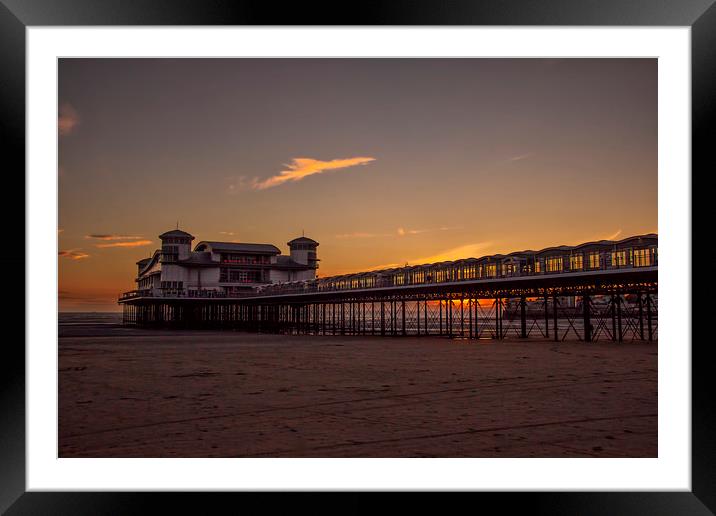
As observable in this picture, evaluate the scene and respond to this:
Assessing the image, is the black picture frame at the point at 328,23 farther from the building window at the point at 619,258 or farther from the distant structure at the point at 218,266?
the distant structure at the point at 218,266

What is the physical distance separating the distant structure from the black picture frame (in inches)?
2212

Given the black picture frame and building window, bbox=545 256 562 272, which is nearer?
the black picture frame

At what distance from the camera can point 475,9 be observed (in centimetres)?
464

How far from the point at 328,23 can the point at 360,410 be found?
19.1 feet

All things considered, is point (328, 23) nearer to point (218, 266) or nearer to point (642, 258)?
point (642, 258)

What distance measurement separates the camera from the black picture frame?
4562 mm

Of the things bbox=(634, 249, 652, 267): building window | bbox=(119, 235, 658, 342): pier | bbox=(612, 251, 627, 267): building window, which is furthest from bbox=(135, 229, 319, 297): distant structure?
bbox=(634, 249, 652, 267): building window

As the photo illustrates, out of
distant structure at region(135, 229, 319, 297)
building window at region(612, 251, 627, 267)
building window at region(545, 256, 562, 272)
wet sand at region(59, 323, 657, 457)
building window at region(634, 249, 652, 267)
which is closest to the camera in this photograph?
wet sand at region(59, 323, 657, 457)

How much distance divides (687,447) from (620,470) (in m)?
0.54

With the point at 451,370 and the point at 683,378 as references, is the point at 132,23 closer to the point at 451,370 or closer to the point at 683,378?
the point at 683,378

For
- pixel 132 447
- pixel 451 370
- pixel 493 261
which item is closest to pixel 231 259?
pixel 493 261

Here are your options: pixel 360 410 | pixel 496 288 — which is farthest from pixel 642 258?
pixel 360 410

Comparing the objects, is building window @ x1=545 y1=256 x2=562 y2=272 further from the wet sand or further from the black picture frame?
the black picture frame

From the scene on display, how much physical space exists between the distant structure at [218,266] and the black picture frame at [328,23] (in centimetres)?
5618
